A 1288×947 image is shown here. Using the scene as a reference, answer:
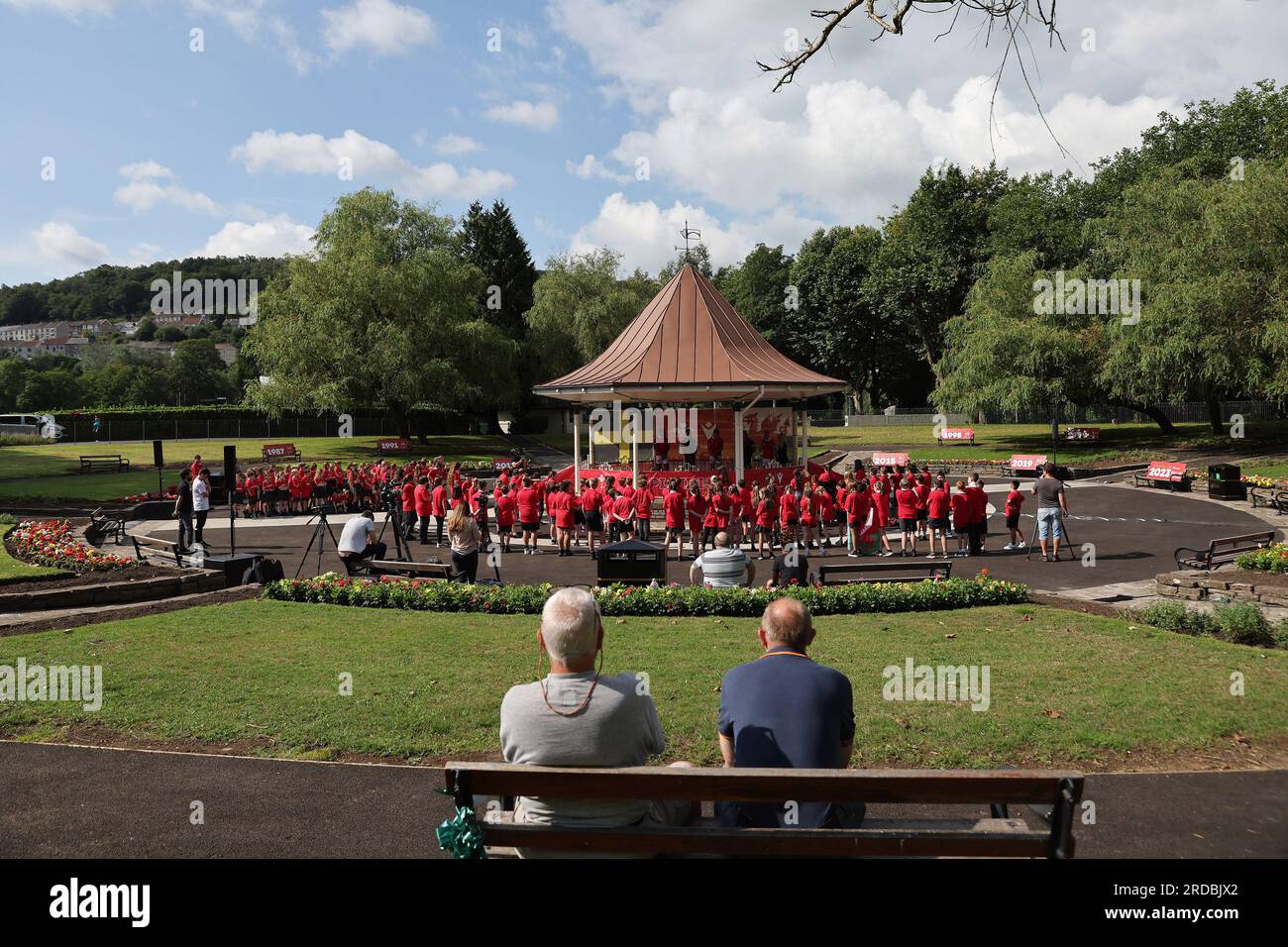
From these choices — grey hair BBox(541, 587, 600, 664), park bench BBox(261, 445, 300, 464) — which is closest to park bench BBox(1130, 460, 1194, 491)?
grey hair BBox(541, 587, 600, 664)

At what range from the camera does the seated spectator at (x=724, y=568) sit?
40.2ft

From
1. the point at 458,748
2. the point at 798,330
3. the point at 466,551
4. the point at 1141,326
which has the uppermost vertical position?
the point at 798,330

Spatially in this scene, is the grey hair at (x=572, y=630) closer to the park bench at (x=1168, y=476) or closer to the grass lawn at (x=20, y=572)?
the grass lawn at (x=20, y=572)

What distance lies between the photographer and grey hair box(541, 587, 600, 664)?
12.8ft

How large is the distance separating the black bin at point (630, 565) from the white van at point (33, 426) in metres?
58.0

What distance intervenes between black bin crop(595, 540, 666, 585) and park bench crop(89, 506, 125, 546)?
13.2 metres

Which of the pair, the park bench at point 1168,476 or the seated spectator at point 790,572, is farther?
the park bench at point 1168,476

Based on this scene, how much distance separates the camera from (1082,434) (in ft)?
147

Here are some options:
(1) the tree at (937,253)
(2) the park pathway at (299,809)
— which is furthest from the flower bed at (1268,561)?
(1) the tree at (937,253)

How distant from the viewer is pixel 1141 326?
118 ft
